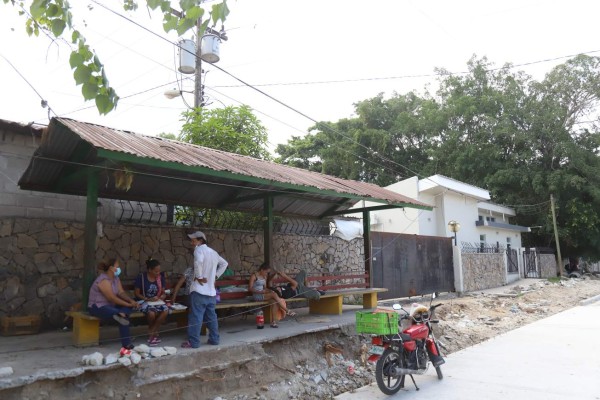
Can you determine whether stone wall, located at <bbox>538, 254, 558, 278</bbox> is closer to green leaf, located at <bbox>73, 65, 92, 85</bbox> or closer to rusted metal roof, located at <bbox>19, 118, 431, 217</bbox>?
rusted metal roof, located at <bbox>19, 118, 431, 217</bbox>

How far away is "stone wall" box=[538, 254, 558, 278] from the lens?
28203 mm

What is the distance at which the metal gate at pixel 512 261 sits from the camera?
81.4 ft

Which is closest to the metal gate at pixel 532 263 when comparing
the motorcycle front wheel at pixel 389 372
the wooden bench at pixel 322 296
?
the wooden bench at pixel 322 296

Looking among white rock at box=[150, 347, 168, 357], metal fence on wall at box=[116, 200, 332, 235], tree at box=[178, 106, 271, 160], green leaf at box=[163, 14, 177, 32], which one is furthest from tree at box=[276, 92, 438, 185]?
green leaf at box=[163, 14, 177, 32]

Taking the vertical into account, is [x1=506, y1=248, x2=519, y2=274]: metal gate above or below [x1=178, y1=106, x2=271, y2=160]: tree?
below

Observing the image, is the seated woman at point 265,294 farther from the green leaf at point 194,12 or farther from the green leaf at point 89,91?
the green leaf at point 194,12

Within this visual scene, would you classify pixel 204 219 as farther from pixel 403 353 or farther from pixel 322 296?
pixel 403 353

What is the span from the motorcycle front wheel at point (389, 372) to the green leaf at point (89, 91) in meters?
4.67

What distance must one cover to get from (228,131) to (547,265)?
25366 millimetres

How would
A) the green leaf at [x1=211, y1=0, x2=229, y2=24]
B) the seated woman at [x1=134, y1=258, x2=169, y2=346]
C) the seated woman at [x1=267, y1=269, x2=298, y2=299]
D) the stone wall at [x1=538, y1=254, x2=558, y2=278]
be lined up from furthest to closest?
1. the stone wall at [x1=538, y1=254, x2=558, y2=278]
2. the seated woman at [x1=267, y1=269, x2=298, y2=299]
3. the seated woman at [x1=134, y1=258, x2=169, y2=346]
4. the green leaf at [x1=211, y1=0, x2=229, y2=24]

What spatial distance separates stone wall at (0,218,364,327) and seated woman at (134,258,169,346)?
199cm

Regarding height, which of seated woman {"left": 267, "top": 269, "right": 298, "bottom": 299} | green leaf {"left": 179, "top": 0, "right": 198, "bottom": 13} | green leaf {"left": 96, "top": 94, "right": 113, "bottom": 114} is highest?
green leaf {"left": 179, "top": 0, "right": 198, "bottom": 13}

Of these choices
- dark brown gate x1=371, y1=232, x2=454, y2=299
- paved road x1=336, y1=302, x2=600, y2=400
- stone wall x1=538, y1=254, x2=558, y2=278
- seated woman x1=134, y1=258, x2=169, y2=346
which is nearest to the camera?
paved road x1=336, y1=302, x2=600, y2=400

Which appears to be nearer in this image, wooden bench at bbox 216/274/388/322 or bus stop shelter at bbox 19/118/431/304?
bus stop shelter at bbox 19/118/431/304
